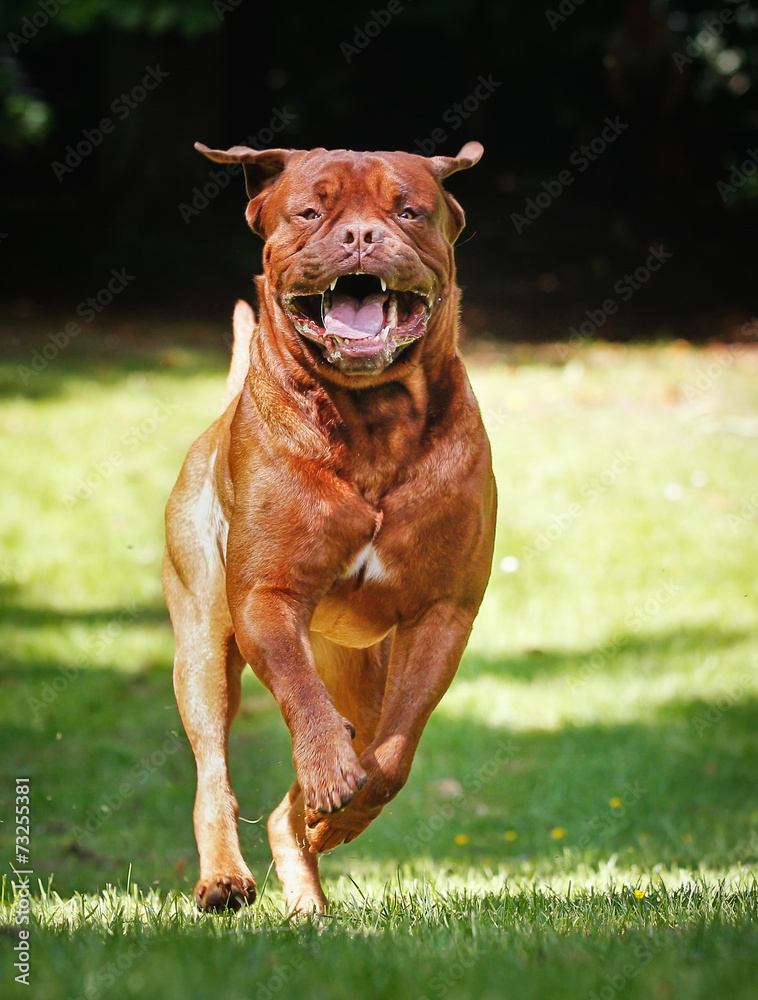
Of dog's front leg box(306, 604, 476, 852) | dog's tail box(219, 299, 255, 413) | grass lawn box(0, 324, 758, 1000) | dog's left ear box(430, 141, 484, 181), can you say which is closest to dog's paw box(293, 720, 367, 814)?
dog's front leg box(306, 604, 476, 852)

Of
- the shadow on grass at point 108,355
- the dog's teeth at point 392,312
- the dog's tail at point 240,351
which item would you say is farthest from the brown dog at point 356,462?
the shadow on grass at point 108,355

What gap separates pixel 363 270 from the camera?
3.32 metres

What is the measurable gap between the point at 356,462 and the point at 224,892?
1354 millimetres

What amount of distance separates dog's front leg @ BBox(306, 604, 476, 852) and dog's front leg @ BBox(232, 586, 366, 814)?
0.45ft

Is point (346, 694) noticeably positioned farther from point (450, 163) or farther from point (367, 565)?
point (450, 163)

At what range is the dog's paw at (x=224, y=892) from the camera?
3715mm

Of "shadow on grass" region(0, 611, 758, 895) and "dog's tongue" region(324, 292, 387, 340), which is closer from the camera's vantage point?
"dog's tongue" region(324, 292, 387, 340)

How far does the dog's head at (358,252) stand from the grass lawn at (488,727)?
1.58m

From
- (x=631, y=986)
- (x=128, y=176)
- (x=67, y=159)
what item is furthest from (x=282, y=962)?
(x=67, y=159)

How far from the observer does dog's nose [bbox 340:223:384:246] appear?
3365 mm

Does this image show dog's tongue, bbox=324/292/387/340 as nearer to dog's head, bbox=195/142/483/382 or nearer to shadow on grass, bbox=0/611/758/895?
dog's head, bbox=195/142/483/382

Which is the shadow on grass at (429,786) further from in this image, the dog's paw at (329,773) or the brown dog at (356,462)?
the dog's paw at (329,773)

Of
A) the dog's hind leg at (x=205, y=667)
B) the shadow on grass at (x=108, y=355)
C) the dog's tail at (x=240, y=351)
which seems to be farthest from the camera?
the shadow on grass at (x=108, y=355)

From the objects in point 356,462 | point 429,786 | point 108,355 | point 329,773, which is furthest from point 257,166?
point 108,355
